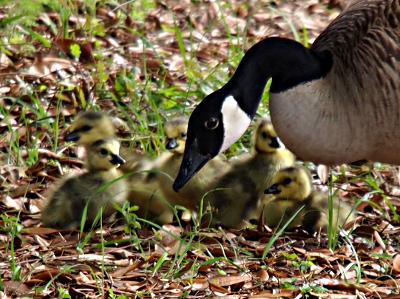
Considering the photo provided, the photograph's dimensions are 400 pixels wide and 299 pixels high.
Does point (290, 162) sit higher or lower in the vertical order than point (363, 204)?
higher

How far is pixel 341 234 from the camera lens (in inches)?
199

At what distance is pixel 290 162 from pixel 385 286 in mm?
1182

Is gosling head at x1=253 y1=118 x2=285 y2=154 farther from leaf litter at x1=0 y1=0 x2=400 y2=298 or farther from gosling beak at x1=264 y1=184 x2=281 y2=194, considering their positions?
leaf litter at x1=0 y1=0 x2=400 y2=298

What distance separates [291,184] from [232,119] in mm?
688

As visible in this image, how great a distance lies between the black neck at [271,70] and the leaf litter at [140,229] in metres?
0.80

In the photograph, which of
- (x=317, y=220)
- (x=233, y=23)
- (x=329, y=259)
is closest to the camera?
(x=329, y=259)

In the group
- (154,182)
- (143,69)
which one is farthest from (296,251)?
(143,69)

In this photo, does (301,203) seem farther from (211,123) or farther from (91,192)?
(91,192)

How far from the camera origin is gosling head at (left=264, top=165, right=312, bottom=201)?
207 inches

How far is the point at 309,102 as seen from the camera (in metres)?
4.82

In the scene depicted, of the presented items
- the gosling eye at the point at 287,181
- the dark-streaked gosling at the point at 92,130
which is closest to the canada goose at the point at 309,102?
the gosling eye at the point at 287,181

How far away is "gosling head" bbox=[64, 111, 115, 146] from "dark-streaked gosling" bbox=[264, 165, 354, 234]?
1.12 m

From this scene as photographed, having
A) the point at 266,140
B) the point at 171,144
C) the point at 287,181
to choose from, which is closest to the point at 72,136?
the point at 171,144

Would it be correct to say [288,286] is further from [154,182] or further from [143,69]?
[143,69]
